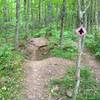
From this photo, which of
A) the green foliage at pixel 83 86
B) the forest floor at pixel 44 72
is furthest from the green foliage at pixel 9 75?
the green foliage at pixel 83 86

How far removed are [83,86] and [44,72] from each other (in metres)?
2.38

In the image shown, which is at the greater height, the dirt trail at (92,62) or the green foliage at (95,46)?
the green foliage at (95,46)

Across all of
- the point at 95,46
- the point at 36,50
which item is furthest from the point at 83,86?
the point at 36,50

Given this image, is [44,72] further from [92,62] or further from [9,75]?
[92,62]

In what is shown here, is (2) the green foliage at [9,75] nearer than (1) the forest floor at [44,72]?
Yes

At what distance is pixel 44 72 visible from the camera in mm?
13180

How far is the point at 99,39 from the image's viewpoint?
17.7 metres

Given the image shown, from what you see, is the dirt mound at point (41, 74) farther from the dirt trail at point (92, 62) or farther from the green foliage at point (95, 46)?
the green foliage at point (95, 46)

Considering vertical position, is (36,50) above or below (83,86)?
above

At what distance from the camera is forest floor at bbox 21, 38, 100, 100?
1123 cm

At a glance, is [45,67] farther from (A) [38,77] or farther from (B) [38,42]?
(B) [38,42]

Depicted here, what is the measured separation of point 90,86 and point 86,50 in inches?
236

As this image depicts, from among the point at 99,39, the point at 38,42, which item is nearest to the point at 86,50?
the point at 99,39

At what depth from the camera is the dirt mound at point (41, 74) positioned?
11247 mm
